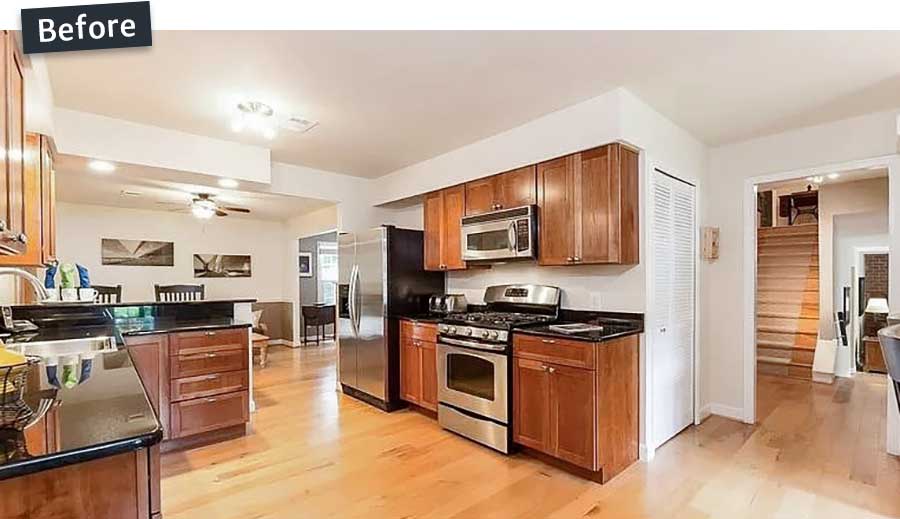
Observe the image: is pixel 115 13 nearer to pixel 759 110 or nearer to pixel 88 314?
pixel 88 314

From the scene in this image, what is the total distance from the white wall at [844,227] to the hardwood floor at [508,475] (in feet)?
6.37

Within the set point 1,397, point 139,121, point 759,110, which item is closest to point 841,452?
point 759,110

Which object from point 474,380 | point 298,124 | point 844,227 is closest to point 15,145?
point 298,124

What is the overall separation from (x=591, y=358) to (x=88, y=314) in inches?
137

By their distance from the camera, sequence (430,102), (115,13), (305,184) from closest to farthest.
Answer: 1. (115,13)
2. (430,102)
3. (305,184)

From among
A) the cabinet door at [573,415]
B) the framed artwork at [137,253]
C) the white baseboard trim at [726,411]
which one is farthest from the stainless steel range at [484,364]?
the framed artwork at [137,253]

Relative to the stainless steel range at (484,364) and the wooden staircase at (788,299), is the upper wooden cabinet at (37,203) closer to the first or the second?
the stainless steel range at (484,364)

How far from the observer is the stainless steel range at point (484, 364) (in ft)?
10.4

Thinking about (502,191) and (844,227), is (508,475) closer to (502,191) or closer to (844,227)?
(502,191)

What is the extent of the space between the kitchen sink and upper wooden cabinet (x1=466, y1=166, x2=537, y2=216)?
2.74m

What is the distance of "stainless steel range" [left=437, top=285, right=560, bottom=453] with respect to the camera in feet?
10.4

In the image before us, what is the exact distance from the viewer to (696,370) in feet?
12.6

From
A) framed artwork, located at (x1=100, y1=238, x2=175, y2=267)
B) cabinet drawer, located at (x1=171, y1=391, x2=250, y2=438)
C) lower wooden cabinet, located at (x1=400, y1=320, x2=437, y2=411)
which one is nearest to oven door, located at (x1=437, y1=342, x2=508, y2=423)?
lower wooden cabinet, located at (x1=400, y1=320, x2=437, y2=411)

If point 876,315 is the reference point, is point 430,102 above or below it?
above
